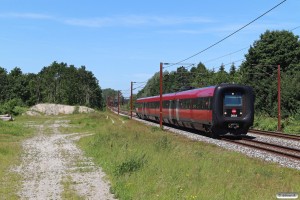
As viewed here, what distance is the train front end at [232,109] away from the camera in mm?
26094

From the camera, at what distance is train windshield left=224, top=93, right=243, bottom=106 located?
86.7ft

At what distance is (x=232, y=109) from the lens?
86.7ft

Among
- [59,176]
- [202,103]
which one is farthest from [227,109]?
[59,176]

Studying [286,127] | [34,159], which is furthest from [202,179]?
[286,127]

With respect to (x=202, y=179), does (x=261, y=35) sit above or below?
above

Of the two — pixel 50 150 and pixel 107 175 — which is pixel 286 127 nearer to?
pixel 50 150

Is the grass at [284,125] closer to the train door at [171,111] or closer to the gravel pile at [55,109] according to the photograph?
the train door at [171,111]

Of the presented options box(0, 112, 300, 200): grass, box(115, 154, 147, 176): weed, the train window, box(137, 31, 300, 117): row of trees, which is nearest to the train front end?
the train window

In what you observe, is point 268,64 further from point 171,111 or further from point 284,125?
point 284,125

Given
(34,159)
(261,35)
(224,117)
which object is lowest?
(34,159)

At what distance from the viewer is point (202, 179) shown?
35.3ft

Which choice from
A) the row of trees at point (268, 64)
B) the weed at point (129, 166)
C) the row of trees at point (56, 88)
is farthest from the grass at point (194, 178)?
the row of trees at point (56, 88)

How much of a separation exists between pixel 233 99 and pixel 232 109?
627 millimetres

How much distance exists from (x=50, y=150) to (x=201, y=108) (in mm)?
11101
